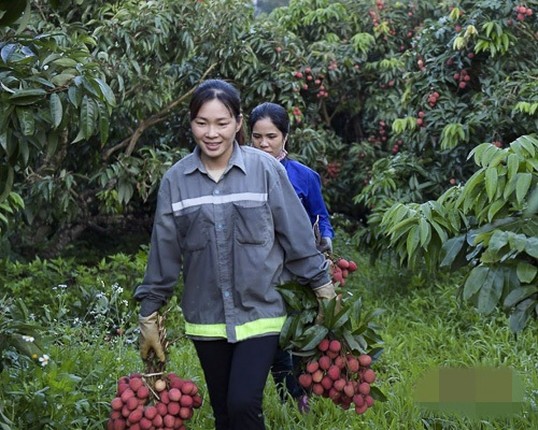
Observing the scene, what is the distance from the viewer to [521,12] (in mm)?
6770

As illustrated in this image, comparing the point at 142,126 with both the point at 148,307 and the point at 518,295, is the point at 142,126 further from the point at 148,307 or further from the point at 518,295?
the point at 518,295

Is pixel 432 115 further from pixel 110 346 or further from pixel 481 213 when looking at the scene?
pixel 481 213

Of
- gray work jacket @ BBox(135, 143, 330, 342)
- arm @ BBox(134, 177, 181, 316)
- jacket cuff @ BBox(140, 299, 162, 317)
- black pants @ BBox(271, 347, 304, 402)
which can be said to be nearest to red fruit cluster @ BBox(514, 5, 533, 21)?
black pants @ BBox(271, 347, 304, 402)

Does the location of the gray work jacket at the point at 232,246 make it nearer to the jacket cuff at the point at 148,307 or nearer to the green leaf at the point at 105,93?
the jacket cuff at the point at 148,307

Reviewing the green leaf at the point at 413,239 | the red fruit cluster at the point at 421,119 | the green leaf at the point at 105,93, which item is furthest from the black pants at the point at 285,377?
the red fruit cluster at the point at 421,119

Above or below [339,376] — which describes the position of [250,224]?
above

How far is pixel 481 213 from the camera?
10.6 ft

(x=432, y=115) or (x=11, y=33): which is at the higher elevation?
(x=11, y=33)

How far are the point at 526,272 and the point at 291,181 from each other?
54.2 inches

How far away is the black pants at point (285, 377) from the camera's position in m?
4.11

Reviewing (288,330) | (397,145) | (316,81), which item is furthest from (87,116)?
(316,81)

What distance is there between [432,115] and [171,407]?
4.47 m

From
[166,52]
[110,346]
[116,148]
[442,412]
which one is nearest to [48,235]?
[116,148]

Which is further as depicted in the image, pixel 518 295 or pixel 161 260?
pixel 161 260
